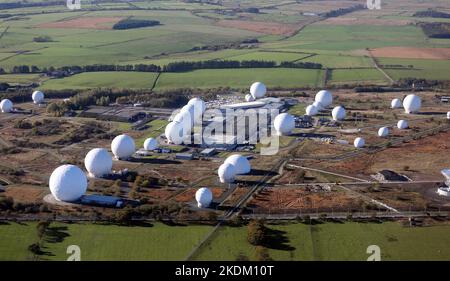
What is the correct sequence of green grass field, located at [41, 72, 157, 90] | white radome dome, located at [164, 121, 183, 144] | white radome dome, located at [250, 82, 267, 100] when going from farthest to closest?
A: 1. green grass field, located at [41, 72, 157, 90]
2. white radome dome, located at [250, 82, 267, 100]
3. white radome dome, located at [164, 121, 183, 144]

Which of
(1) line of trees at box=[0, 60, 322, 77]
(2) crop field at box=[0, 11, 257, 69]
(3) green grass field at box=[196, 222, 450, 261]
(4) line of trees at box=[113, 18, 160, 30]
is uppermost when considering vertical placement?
(4) line of trees at box=[113, 18, 160, 30]

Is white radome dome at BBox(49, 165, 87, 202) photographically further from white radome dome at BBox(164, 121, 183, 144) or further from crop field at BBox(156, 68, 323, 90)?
crop field at BBox(156, 68, 323, 90)

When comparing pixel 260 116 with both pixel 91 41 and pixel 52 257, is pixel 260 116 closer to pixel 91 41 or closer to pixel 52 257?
pixel 52 257

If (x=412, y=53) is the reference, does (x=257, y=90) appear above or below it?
below

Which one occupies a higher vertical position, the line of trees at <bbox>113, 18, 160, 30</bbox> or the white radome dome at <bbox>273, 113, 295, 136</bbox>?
the line of trees at <bbox>113, 18, 160, 30</bbox>

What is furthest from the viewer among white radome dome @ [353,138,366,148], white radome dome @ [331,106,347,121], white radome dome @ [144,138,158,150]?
white radome dome @ [331,106,347,121]

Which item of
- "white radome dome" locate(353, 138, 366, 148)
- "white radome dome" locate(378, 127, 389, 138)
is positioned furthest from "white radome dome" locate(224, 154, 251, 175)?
"white radome dome" locate(378, 127, 389, 138)

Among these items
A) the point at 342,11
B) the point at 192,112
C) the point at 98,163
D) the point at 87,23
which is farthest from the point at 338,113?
the point at 342,11

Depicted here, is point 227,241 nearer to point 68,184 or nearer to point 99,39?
point 68,184

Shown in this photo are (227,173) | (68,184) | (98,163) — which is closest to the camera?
(68,184)
